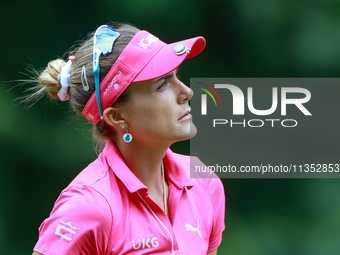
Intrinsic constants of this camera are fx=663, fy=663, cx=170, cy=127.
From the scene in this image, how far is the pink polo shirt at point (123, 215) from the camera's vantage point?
1996 mm

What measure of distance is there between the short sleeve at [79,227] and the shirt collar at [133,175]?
0.14 m

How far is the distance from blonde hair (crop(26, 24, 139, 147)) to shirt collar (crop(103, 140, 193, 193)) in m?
0.09

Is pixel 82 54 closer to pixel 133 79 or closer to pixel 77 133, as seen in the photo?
pixel 133 79

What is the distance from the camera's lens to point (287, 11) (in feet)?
13.1

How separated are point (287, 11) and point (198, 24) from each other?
0.55m

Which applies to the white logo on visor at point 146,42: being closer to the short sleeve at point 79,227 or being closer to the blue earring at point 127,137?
the blue earring at point 127,137

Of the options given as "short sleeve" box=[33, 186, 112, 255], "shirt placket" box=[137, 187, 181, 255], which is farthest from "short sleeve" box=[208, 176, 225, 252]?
"short sleeve" box=[33, 186, 112, 255]

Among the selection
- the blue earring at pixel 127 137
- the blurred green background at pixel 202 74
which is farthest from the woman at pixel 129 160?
the blurred green background at pixel 202 74

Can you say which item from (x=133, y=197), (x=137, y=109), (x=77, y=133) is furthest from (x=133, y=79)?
(x=77, y=133)

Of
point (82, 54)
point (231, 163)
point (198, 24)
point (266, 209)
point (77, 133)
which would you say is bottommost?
point (266, 209)

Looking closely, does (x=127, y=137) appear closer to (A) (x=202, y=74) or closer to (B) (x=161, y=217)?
(B) (x=161, y=217)

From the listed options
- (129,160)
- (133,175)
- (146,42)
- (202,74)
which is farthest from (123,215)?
(202,74)

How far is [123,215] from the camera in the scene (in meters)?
2.08

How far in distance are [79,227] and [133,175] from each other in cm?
27
